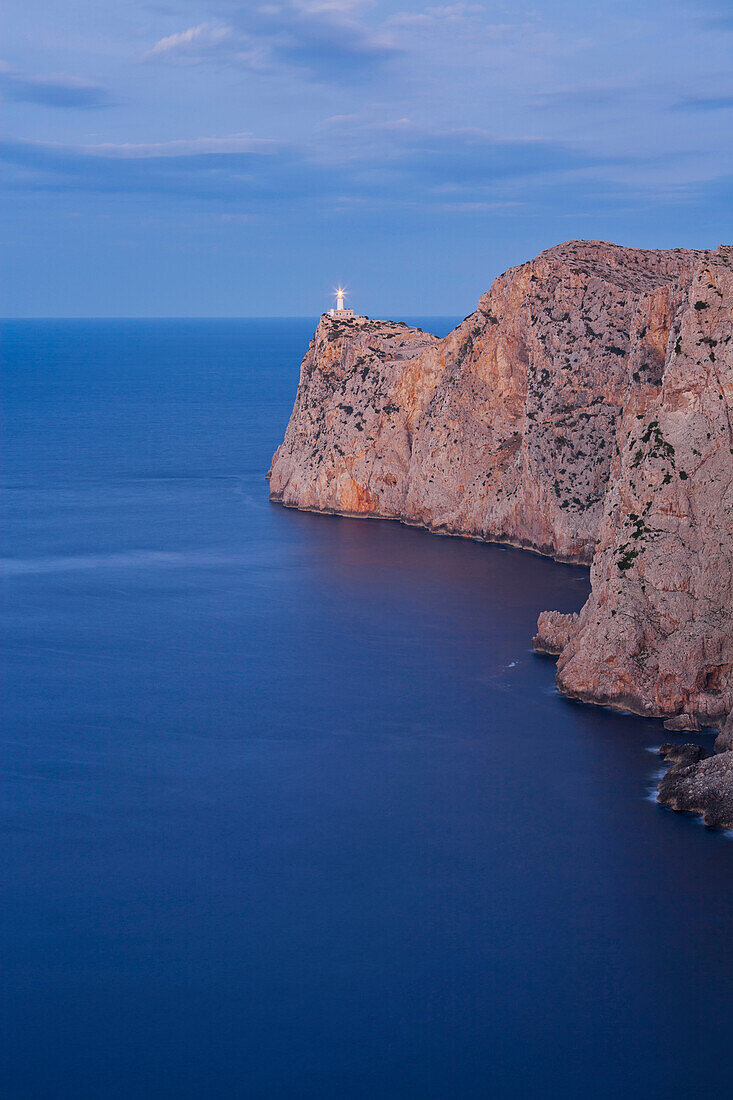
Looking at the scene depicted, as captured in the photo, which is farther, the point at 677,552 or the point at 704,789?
the point at 677,552

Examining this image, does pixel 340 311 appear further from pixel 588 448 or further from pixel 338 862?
pixel 338 862

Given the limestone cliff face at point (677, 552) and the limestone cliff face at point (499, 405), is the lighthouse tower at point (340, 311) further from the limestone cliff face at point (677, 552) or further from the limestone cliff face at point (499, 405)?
the limestone cliff face at point (677, 552)

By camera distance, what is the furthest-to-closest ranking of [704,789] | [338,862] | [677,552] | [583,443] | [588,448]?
[583,443], [588,448], [677,552], [704,789], [338,862]

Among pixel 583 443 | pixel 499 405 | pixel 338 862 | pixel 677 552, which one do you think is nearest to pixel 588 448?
pixel 583 443

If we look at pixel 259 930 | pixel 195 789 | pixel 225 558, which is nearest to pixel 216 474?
pixel 225 558

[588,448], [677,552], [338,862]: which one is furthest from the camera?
[588,448]

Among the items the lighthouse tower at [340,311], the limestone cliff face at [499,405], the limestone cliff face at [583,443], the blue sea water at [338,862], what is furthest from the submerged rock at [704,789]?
the lighthouse tower at [340,311]
